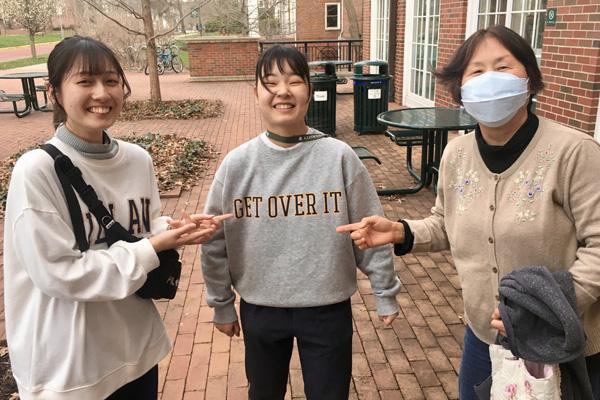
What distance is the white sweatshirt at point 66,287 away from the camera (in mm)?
1482

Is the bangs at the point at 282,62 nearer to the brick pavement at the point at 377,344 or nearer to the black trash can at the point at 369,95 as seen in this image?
the brick pavement at the point at 377,344

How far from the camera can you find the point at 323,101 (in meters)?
9.08

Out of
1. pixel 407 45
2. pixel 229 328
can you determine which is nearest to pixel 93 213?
pixel 229 328

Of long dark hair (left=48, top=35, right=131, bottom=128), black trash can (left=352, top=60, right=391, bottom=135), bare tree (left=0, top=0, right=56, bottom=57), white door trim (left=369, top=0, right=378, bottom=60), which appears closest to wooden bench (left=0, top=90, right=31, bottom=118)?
black trash can (left=352, top=60, right=391, bottom=135)

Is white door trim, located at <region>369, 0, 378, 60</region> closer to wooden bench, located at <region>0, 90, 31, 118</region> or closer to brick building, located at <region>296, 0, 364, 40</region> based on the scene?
wooden bench, located at <region>0, 90, 31, 118</region>

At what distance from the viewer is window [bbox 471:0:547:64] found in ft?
21.5

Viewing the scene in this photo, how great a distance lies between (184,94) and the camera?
16109mm

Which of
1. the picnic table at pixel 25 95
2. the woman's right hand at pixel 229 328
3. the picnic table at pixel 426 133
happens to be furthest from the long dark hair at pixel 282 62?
the picnic table at pixel 25 95

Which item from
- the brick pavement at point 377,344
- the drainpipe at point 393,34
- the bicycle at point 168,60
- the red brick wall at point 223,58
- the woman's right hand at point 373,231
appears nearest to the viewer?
the woman's right hand at point 373,231

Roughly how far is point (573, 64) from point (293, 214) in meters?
4.72

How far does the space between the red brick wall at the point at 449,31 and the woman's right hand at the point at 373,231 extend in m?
6.94

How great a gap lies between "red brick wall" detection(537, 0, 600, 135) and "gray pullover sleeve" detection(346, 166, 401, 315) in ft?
12.2

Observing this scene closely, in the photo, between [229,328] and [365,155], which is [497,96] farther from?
[365,155]

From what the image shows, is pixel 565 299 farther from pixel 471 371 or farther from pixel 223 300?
pixel 223 300
